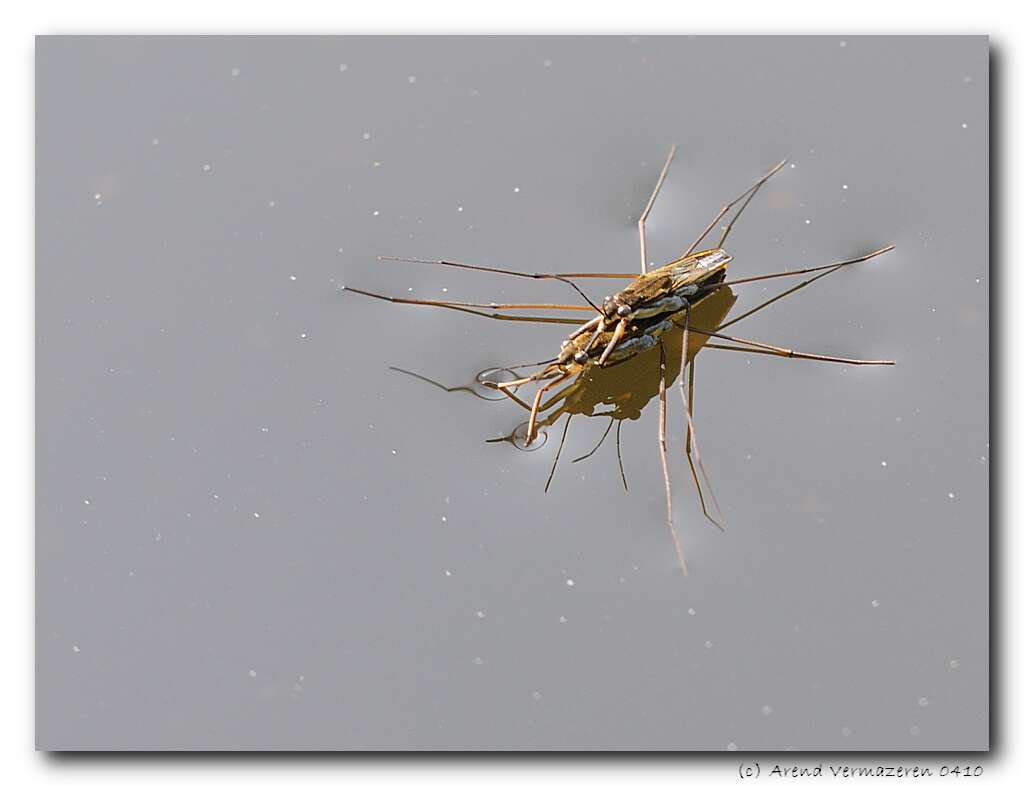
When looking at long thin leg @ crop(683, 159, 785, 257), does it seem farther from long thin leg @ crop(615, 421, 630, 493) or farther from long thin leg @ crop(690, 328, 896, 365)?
long thin leg @ crop(615, 421, 630, 493)

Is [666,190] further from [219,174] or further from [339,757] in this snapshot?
[339,757]

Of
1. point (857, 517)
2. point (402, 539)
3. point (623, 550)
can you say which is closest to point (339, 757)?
point (402, 539)

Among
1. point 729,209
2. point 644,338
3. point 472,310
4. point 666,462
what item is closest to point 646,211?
point 729,209

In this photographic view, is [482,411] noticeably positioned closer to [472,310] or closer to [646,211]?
[472,310]

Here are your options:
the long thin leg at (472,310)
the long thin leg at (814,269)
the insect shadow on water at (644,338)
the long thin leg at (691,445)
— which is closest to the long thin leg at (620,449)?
the insect shadow on water at (644,338)

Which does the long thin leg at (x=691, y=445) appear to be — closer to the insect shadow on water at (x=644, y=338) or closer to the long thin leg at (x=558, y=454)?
Answer: the insect shadow on water at (x=644, y=338)
